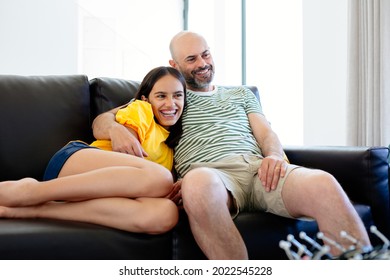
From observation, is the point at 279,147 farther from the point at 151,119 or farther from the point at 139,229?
the point at 139,229

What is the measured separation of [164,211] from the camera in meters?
1.50

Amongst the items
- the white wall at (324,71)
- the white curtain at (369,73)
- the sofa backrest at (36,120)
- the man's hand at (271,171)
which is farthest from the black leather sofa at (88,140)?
the white wall at (324,71)

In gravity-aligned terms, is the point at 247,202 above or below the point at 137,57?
below

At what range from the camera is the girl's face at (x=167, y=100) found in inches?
74.6

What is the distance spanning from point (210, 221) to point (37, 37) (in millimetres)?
3502

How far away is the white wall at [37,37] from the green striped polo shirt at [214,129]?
273cm

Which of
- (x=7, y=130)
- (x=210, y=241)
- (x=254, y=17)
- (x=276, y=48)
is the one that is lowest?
(x=210, y=241)

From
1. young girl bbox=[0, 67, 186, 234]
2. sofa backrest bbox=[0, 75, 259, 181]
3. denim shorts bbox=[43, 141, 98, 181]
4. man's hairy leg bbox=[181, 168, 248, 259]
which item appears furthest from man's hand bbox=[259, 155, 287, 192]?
sofa backrest bbox=[0, 75, 259, 181]

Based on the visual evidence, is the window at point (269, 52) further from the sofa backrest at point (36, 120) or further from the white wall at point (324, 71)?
the sofa backrest at point (36, 120)

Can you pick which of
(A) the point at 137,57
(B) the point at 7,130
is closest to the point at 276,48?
(A) the point at 137,57

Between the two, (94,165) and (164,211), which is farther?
(94,165)

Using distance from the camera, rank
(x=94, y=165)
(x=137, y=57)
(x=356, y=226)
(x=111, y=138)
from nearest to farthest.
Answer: (x=356, y=226), (x=94, y=165), (x=111, y=138), (x=137, y=57)

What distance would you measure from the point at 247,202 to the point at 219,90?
62 cm

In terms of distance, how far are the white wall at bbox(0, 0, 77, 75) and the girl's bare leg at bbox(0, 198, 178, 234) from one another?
3070 mm
